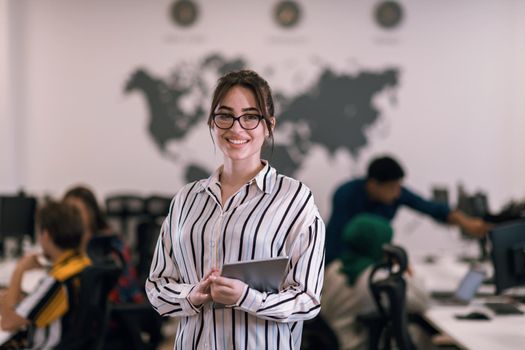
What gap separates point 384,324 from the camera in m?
3.51

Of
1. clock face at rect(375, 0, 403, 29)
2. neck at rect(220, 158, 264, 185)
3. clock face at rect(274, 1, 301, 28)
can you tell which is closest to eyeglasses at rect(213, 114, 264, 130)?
neck at rect(220, 158, 264, 185)

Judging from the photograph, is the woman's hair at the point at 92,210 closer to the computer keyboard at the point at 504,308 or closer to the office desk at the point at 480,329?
the office desk at the point at 480,329

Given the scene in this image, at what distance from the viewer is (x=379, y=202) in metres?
4.71

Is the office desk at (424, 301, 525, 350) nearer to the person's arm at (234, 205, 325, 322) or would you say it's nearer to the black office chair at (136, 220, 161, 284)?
the person's arm at (234, 205, 325, 322)

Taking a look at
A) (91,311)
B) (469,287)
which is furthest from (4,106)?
(469,287)

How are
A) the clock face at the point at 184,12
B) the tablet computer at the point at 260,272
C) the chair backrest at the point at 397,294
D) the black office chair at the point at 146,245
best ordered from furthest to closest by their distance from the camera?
the clock face at the point at 184,12 → the black office chair at the point at 146,245 → the chair backrest at the point at 397,294 → the tablet computer at the point at 260,272

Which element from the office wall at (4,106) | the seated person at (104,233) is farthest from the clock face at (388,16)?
the seated person at (104,233)

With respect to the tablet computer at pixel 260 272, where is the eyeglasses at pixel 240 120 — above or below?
above

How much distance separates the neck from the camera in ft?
6.27

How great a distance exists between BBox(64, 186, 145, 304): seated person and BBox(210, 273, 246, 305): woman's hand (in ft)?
7.30

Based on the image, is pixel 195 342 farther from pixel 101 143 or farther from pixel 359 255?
pixel 101 143

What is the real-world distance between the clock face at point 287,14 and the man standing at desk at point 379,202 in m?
2.94

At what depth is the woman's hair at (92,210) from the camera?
4457 mm

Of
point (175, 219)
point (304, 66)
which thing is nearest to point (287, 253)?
point (175, 219)
